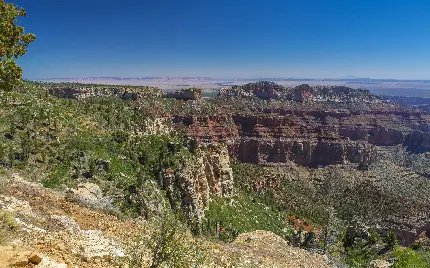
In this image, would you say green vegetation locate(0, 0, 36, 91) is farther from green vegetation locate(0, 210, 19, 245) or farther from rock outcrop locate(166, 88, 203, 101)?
rock outcrop locate(166, 88, 203, 101)

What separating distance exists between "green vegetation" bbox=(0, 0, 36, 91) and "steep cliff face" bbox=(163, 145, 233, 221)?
2909cm

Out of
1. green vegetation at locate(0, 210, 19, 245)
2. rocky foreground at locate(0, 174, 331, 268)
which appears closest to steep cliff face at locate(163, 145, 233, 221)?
rocky foreground at locate(0, 174, 331, 268)

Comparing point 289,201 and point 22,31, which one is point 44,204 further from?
point 289,201

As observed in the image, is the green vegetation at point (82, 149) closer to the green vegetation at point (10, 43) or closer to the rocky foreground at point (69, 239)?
the rocky foreground at point (69, 239)

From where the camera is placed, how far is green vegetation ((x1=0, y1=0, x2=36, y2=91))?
18.9 metres

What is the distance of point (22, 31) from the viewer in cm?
2009

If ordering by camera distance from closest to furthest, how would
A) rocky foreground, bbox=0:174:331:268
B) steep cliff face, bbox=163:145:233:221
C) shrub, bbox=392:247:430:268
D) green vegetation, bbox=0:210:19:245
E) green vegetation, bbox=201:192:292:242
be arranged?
rocky foreground, bbox=0:174:331:268
green vegetation, bbox=0:210:19:245
shrub, bbox=392:247:430:268
steep cliff face, bbox=163:145:233:221
green vegetation, bbox=201:192:292:242

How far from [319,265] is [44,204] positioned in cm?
2260

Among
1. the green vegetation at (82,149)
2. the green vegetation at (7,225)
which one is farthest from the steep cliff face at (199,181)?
the green vegetation at (7,225)

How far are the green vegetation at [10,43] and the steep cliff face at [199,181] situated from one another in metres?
29.1

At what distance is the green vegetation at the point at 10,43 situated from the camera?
18.9 m

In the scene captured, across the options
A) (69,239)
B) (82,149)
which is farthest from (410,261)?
(82,149)

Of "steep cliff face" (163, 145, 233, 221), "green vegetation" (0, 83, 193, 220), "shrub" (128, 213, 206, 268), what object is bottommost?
"steep cliff face" (163, 145, 233, 221)

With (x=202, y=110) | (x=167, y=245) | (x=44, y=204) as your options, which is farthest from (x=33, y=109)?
(x=202, y=110)
